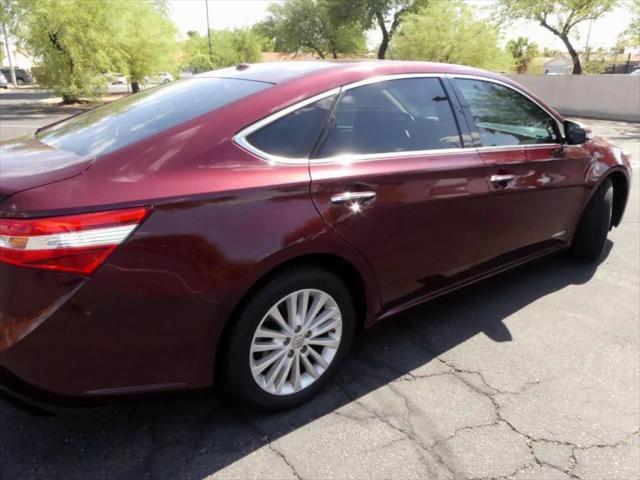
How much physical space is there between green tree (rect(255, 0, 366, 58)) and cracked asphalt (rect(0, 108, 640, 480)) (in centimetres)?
4049

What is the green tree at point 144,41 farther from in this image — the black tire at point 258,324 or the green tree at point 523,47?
the green tree at point 523,47

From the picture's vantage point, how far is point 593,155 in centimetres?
389

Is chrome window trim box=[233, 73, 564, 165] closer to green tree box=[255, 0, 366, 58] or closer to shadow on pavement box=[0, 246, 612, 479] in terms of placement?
shadow on pavement box=[0, 246, 612, 479]

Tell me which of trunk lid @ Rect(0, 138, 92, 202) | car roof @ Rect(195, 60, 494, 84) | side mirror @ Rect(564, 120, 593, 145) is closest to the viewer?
trunk lid @ Rect(0, 138, 92, 202)

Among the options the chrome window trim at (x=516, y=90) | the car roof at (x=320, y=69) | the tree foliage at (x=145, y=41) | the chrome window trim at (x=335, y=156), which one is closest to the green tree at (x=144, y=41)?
the tree foliage at (x=145, y=41)

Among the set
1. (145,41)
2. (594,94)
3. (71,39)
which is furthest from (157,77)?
(594,94)

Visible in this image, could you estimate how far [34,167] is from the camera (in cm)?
202

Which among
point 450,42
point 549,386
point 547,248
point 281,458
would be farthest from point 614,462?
point 450,42

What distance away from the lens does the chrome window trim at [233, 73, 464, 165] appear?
2.15m

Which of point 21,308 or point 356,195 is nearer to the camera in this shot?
point 21,308

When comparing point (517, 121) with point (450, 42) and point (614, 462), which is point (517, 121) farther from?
point (450, 42)

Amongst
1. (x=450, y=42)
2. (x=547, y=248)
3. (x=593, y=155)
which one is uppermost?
(x=450, y=42)

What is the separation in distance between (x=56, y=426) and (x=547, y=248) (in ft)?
10.9

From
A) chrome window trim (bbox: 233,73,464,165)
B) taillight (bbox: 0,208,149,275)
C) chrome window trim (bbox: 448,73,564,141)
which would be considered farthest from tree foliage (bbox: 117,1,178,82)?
taillight (bbox: 0,208,149,275)
